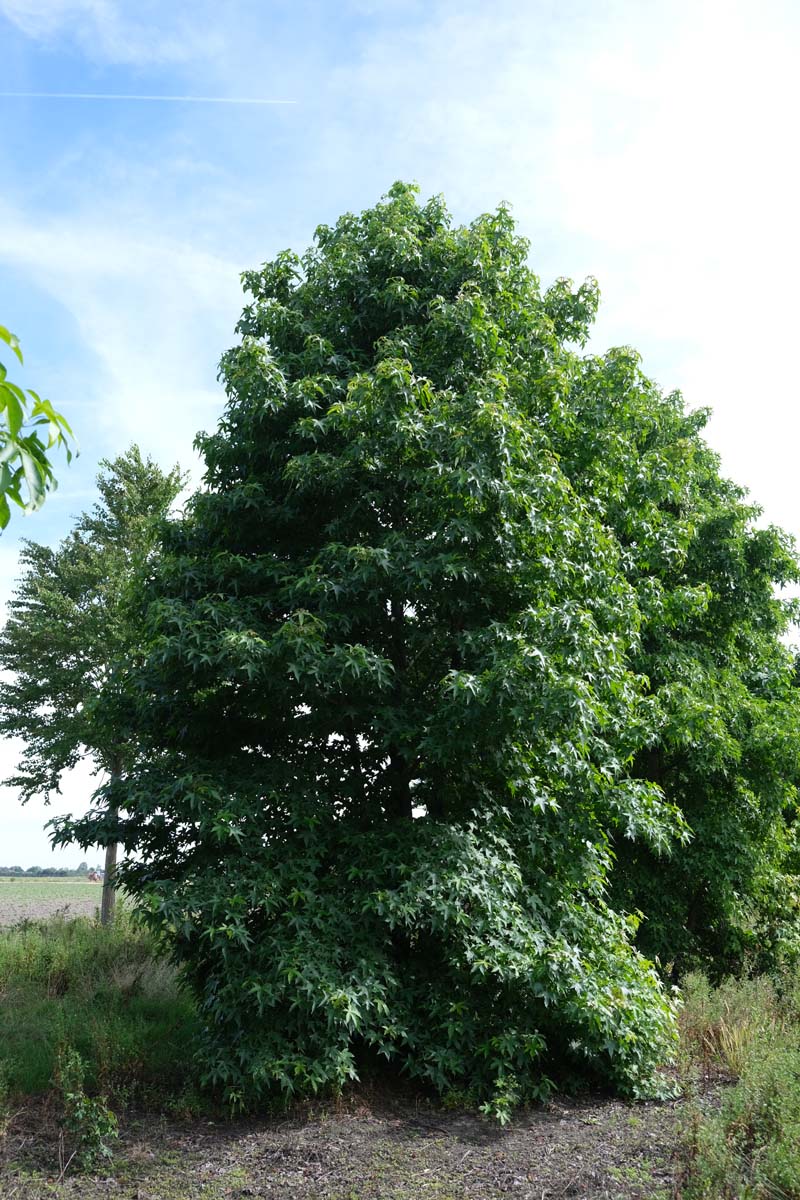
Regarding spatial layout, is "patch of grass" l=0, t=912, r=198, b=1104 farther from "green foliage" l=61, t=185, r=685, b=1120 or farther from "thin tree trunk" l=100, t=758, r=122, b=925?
"thin tree trunk" l=100, t=758, r=122, b=925

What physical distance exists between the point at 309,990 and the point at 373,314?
6246 millimetres

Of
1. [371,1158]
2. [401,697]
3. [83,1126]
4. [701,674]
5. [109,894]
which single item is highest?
[701,674]

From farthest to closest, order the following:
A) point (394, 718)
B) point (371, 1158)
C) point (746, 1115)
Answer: point (394, 718) → point (371, 1158) → point (746, 1115)

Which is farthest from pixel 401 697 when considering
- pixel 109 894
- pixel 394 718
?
pixel 109 894

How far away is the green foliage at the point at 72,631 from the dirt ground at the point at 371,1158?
7.92 meters

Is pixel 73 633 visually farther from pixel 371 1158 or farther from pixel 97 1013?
pixel 371 1158

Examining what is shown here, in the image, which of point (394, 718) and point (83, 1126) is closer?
point (83, 1126)

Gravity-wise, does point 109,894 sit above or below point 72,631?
below

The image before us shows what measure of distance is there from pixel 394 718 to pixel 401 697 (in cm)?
42

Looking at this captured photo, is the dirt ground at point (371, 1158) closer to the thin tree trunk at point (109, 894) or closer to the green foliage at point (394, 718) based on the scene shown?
the green foliage at point (394, 718)

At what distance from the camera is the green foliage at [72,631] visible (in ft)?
44.1

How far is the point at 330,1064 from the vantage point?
588 centimetres

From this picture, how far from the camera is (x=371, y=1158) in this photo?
17.8ft

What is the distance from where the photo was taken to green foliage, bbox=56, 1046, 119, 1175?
5.33 m
